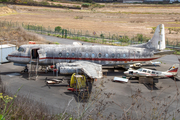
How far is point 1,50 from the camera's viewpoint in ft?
116

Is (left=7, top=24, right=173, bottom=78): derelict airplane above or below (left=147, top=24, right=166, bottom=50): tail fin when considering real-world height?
below

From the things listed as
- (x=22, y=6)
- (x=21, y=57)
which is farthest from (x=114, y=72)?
(x=22, y=6)

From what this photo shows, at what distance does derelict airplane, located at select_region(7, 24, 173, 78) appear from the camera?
30703 mm

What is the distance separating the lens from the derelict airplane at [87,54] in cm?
3070

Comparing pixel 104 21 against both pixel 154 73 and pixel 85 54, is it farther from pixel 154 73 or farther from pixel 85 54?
pixel 154 73

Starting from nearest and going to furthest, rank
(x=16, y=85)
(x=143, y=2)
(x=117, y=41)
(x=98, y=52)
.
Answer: (x=16, y=85), (x=98, y=52), (x=117, y=41), (x=143, y=2)

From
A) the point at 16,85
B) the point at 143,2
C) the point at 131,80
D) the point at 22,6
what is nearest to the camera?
the point at 16,85

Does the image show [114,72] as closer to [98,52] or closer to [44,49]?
[98,52]

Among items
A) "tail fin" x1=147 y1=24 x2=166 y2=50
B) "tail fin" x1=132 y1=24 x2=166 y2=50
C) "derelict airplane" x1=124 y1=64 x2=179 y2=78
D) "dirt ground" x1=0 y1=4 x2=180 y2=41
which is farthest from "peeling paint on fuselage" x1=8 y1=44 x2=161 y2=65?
"dirt ground" x1=0 y1=4 x2=180 y2=41

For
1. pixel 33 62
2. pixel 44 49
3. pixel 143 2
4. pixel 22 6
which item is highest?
pixel 143 2

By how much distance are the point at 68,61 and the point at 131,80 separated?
10.4 metres

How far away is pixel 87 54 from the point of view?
1238 inches

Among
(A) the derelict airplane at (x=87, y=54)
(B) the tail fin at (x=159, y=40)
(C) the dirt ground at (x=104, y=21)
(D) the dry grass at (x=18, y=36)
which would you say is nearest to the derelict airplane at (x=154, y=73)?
(A) the derelict airplane at (x=87, y=54)

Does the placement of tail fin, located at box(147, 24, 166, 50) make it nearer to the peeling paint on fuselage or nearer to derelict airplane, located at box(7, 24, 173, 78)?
derelict airplane, located at box(7, 24, 173, 78)
